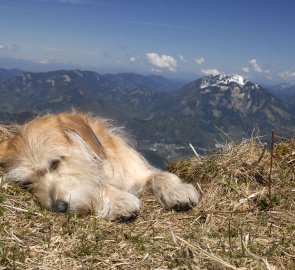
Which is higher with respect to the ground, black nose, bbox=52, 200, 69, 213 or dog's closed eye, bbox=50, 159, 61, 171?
dog's closed eye, bbox=50, 159, 61, 171

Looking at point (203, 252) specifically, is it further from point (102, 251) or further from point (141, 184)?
point (141, 184)

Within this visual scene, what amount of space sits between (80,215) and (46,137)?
149 cm

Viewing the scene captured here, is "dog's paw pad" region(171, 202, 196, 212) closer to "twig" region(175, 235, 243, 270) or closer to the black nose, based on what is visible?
the black nose

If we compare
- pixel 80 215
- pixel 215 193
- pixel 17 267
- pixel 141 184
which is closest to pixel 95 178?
pixel 80 215

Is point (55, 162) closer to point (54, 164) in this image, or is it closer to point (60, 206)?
point (54, 164)

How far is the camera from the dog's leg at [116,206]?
592cm

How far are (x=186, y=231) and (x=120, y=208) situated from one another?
1184 millimetres

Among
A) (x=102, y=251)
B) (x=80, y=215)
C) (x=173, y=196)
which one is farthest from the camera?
(x=173, y=196)

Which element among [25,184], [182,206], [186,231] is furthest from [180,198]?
[25,184]

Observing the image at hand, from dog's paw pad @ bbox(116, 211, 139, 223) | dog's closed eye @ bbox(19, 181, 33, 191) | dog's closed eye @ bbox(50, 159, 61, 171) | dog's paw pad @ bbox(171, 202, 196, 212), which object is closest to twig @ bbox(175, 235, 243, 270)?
dog's paw pad @ bbox(116, 211, 139, 223)

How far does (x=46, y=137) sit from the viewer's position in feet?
21.2

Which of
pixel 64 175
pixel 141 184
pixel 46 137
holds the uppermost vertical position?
pixel 46 137

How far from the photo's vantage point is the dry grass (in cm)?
390

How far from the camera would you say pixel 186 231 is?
5.20 meters
